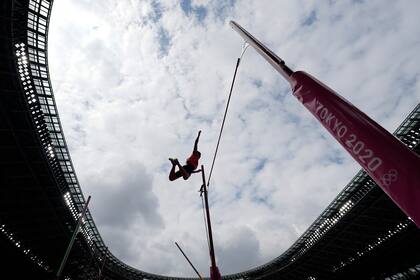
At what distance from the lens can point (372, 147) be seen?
1491 mm

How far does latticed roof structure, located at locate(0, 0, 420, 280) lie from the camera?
18.1 metres

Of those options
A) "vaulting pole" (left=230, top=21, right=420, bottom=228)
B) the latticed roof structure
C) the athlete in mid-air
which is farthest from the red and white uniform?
the latticed roof structure

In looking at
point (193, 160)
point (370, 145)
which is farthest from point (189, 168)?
point (370, 145)

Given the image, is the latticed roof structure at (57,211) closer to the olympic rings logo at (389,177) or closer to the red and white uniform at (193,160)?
the red and white uniform at (193,160)

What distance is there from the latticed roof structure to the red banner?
62.2 ft

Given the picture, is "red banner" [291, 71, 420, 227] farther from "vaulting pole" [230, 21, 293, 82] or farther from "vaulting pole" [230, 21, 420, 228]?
"vaulting pole" [230, 21, 293, 82]

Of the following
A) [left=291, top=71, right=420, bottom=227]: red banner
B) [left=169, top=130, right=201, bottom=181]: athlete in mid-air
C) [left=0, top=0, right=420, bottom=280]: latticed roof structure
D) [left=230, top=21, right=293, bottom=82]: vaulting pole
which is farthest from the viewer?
[left=0, top=0, right=420, bottom=280]: latticed roof structure

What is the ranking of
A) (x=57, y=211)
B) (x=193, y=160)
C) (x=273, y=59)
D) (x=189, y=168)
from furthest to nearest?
1. (x=57, y=211)
2. (x=193, y=160)
3. (x=189, y=168)
4. (x=273, y=59)

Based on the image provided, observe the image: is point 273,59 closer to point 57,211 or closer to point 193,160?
point 193,160

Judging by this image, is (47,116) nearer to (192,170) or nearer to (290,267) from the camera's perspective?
(192,170)

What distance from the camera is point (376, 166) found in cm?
148

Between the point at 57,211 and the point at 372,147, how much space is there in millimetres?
34778

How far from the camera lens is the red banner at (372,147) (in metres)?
1.27

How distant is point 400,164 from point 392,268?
48853mm
